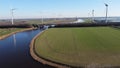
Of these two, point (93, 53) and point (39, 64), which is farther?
point (93, 53)

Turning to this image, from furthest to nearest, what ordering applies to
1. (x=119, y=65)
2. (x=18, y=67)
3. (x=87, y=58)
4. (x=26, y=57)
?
(x=26, y=57) < (x=87, y=58) < (x=18, y=67) < (x=119, y=65)

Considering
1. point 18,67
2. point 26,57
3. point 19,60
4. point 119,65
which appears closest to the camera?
point 119,65

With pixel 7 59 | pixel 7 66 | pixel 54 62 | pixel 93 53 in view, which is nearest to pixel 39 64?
pixel 54 62

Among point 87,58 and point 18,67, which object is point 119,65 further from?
point 18,67

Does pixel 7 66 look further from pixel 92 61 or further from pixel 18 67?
pixel 92 61

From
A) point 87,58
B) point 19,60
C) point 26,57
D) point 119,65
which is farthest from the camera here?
point 26,57

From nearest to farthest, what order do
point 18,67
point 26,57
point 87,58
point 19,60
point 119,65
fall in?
point 119,65, point 18,67, point 87,58, point 19,60, point 26,57

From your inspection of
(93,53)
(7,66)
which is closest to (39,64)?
(7,66)

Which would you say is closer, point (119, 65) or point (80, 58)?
point (119, 65)
